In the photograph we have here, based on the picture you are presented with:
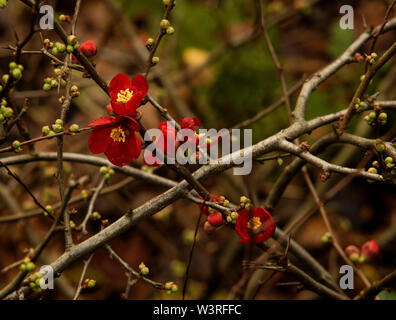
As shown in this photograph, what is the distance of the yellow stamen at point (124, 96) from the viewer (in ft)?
3.75

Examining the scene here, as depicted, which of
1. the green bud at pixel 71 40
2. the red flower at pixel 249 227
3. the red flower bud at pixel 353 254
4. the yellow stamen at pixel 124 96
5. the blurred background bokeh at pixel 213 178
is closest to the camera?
the green bud at pixel 71 40

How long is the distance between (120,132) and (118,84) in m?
0.14

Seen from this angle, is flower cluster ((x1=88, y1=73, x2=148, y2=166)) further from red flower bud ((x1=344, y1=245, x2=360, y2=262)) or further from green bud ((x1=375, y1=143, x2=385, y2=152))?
red flower bud ((x1=344, y1=245, x2=360, y2=262))

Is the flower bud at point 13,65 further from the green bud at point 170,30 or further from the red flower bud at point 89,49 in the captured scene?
the green bud at point 170,30

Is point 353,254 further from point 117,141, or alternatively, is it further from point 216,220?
point 117,141

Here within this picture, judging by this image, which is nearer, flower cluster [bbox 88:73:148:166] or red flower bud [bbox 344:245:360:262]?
flower cluster [bbox 88:73:148:166]

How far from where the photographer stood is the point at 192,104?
3.52 metres

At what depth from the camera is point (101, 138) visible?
47.6 inches

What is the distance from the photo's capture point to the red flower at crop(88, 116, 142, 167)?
1169 mm

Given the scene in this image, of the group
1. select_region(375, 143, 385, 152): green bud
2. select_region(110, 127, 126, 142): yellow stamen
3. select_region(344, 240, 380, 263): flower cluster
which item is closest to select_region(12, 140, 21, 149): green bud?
select_region(110, 127, 126, 142): yellow stamen

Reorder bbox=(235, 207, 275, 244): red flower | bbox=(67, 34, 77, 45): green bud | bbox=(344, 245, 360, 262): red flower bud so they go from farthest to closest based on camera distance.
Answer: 1. bbox=(344, 245, 360, 262): red flower bud
2. bbox=(235, 207, 275, 244): red flower
3. bbox=(67, 34, 77, 45): green bud

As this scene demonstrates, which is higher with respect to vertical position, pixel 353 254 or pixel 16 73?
pixel 16 73

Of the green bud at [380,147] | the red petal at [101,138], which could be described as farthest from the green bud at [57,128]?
the green bud at [380,147]

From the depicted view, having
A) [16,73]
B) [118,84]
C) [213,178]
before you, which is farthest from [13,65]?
[213,178]
